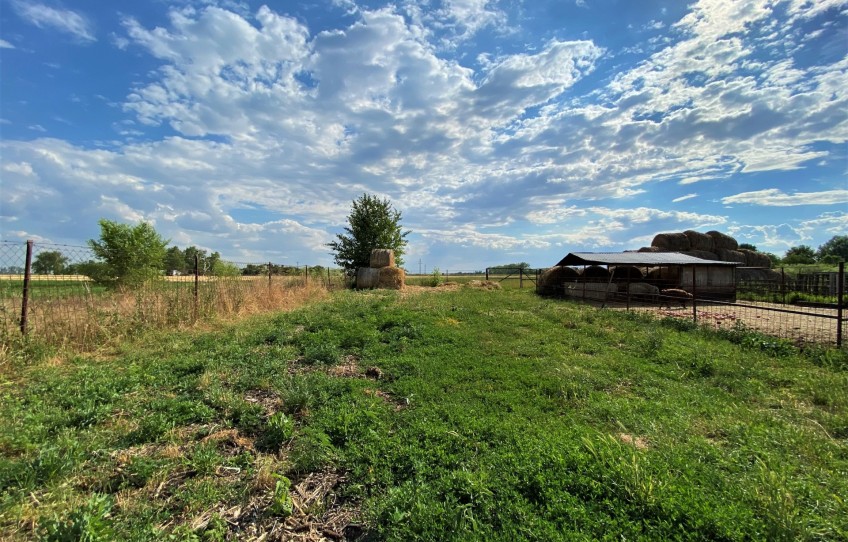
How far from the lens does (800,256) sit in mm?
42281

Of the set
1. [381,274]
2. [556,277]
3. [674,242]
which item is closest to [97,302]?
[381,274]

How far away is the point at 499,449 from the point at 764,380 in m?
5.10

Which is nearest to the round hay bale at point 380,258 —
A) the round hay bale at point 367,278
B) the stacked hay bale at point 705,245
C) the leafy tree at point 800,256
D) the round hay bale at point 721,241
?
the round hay bale at point 367,278

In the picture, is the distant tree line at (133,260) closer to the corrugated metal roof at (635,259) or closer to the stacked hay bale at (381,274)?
the stacked hay bale at (381,274)

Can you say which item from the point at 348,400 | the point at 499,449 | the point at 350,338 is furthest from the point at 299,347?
the point at 499,449

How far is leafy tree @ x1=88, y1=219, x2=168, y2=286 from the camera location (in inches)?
639

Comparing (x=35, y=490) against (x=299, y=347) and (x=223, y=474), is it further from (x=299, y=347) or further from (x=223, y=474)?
(x=299, y=347)

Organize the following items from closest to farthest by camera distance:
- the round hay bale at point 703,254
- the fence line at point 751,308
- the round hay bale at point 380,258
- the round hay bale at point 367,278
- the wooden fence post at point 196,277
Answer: the fence line at point 751,308
the wooden fence post at point 196,277
the round hay bale at point 367,278
the round hay bale at point 380,258
the round hay bale at point 703,254

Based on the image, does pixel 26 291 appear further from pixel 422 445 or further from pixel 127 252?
pixel 127 252

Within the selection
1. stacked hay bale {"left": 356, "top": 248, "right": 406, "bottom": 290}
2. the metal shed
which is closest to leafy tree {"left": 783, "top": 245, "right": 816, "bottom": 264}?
the metal shed

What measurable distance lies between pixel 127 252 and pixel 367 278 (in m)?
11.4

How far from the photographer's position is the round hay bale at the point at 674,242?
985 inches

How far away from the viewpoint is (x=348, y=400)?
4.80 meters

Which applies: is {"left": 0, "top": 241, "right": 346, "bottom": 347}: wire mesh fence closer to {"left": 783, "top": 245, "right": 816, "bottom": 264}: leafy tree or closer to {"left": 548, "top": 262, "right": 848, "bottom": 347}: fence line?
{"left": 548, "top": 262, "right": 848, "bottom": 347}: fence line
